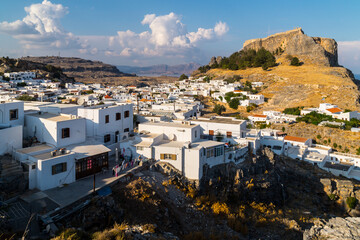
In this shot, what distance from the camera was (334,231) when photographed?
540 inches

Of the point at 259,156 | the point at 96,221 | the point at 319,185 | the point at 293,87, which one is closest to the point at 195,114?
the point at 259,156

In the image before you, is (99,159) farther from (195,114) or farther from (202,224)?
(195,114)

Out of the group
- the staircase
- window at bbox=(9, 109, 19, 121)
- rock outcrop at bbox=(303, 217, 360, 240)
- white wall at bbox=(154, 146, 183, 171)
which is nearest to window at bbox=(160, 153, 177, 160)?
white wall at bbox=(154, 146, 183, 171)

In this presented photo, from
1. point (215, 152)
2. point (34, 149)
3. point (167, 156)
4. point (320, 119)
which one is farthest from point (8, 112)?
point (320, 119)

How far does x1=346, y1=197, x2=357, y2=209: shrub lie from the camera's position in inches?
806

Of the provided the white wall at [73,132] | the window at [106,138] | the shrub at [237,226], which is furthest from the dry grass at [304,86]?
the white wall at [73,132]

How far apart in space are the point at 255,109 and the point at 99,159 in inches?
1614

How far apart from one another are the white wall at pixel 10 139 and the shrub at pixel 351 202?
22901 mm

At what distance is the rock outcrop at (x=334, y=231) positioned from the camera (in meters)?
13.2

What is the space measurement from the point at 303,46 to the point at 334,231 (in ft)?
245

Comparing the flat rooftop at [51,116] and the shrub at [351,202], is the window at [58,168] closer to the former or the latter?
the flat rooftop at [51,116]

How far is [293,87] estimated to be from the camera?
191 feet

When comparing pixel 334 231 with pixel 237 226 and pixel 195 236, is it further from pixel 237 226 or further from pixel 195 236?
pixel 195 236

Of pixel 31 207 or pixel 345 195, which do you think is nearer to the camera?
pixel 31 207
